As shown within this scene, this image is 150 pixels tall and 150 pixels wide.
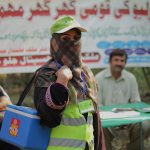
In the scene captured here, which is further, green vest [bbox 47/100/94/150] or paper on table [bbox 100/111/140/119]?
paper on table [bbox 100/111/140/119]

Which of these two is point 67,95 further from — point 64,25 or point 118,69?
point 118,69

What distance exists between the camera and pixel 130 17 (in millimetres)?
6812

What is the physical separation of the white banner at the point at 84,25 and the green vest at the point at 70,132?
376cm

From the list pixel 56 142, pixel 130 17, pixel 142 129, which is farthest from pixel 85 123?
pixel 130 17

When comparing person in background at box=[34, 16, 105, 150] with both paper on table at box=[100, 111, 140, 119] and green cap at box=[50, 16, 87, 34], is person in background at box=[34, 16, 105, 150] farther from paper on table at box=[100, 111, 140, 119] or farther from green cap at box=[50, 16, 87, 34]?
paper on table at box=[100, 111, 140, 119]

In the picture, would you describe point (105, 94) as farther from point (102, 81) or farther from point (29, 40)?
point (29, 40)

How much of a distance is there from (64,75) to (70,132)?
32 cm

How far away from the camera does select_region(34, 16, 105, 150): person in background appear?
7.72ft

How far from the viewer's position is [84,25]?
6555 millimetres

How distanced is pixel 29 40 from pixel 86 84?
3.74m

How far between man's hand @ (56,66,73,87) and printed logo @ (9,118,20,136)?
1.12 ft

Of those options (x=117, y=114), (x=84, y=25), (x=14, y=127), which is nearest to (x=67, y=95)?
(x=14, y=127)

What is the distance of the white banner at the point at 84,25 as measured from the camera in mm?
6188

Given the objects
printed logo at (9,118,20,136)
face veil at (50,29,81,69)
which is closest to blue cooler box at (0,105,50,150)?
printed logo at (9,118,20,136)
